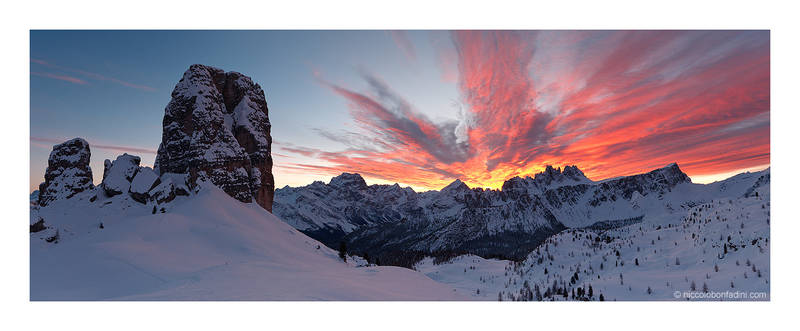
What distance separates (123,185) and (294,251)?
32.0 meters

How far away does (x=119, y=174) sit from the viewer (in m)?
45.4

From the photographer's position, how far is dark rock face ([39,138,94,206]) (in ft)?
144

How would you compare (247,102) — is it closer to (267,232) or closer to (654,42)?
(267,232)

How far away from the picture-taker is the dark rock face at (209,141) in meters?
47.0

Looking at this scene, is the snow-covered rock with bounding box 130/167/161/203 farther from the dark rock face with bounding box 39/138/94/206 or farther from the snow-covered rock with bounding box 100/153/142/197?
the dark rock face with bounding box 39/138/94/206

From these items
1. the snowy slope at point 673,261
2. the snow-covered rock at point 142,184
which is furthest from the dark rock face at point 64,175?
the snowy slope at point 673,261

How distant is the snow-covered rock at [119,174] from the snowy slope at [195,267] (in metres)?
7.44

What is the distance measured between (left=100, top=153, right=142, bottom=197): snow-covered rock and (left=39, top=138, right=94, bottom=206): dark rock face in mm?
2720

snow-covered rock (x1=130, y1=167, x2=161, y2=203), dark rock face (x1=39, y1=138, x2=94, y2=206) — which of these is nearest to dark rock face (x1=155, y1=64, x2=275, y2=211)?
snow-covered rock (x1=130, y1=167, x2=161, y2=203)

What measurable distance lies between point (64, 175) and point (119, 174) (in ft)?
23.3

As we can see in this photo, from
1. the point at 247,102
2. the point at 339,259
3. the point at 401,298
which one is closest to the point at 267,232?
the point at 339,259

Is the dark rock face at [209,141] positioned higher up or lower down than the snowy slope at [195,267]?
higher up

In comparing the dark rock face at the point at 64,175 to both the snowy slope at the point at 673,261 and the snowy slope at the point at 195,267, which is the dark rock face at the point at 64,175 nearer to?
the snowy slope at the point at 195,267

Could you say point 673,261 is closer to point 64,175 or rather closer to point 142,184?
point 142,184
